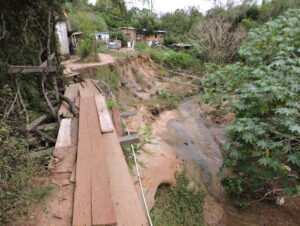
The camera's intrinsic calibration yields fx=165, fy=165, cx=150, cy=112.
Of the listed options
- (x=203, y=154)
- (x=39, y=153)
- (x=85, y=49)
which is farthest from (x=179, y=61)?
(x=39, y=153)

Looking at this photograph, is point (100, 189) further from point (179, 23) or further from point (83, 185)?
point (179, 23)

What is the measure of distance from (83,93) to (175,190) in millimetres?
3182

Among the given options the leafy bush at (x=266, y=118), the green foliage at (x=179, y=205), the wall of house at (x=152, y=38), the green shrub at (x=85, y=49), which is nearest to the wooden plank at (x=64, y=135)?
the green foliage at (x=179, y=205)

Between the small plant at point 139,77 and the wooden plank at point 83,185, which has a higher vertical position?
the wooden plank at point 83,185

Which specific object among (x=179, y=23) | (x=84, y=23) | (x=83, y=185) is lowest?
(x=83, y=185)

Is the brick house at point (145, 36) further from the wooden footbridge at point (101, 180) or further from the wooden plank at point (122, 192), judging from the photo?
the wooden plank at point (122, 192)

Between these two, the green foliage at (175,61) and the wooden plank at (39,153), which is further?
the green foliage at (175,61)

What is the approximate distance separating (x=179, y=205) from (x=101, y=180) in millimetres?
2867

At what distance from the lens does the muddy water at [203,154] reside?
3605 mm

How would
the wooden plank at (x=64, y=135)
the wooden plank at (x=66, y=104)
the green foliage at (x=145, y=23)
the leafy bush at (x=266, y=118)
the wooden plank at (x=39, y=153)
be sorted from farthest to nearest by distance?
the green foliage at (x=145, y=23), the wooden plank at (x=66, y=104), the leafy bush at (x=266, y=118), the wooden plank at (x=64, y=135), the wooden plank at (x=39, y=153)

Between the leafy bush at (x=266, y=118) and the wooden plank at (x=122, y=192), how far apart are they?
2.00m

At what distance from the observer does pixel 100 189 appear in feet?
4.09

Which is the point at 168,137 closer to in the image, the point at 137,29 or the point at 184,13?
the point at 137,29

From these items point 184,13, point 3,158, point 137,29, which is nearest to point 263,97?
point 3,158
